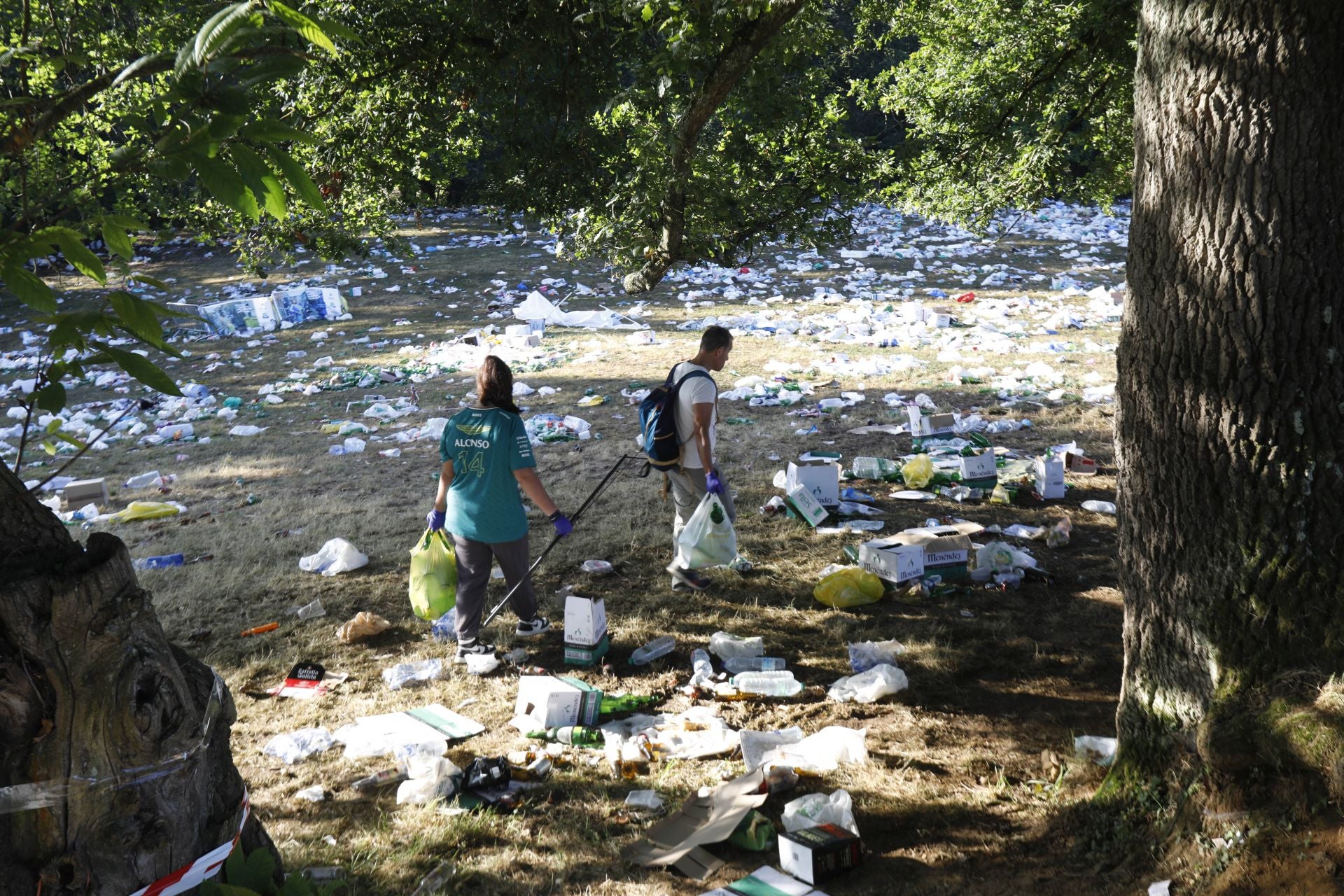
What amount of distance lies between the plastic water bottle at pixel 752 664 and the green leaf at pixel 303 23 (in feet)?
11.2

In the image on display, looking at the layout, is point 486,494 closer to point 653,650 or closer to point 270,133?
point 653,650

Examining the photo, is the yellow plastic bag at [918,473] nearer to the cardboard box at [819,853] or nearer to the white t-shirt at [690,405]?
the white t-shirt at [690,405]

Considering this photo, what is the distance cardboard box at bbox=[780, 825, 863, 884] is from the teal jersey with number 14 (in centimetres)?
204

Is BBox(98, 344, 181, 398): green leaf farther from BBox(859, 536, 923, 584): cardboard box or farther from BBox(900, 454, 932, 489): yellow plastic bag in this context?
BBox(900, 454, 932, 489): yellow plastic bag

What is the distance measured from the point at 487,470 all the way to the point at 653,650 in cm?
110

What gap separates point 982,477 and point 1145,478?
3972mm

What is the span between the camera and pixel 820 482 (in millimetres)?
6234

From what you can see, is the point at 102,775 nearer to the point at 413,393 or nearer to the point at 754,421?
the point at 754,421

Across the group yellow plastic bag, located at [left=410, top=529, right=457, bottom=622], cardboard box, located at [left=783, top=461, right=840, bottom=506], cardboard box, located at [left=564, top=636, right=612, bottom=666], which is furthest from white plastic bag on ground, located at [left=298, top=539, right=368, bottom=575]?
cardboard box, located at [left=783, top=461, right=840, bottom=506]

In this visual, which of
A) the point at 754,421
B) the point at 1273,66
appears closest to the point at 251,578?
the point at 754,421

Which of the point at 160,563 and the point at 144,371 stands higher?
the point at 144,371

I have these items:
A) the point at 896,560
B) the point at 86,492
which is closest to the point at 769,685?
the point at 896,560

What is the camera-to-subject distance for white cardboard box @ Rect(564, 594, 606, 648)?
435 cm

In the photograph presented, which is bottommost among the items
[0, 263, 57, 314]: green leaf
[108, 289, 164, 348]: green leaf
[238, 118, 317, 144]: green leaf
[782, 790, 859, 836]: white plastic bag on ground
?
[782, 790, 859, 836]: white plastic bag on ground
